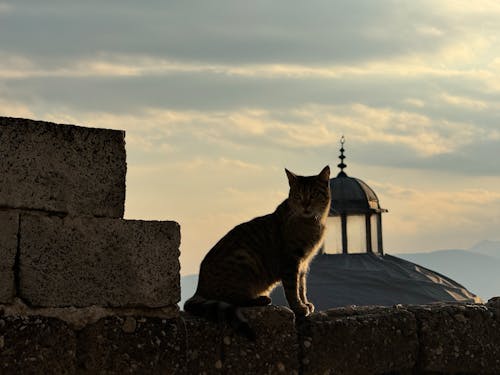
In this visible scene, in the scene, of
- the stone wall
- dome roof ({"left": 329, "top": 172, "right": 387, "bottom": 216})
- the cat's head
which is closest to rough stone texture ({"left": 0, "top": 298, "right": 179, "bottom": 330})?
the stone wall

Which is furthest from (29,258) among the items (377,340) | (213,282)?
(377,340)

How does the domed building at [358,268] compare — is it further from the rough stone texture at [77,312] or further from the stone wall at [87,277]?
the rough stone texture at [77,312]

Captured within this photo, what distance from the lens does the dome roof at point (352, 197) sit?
29844 millimetres

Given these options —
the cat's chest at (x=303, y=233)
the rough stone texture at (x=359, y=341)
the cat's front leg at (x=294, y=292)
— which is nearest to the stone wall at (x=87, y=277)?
the rough stone texture at (x=359, y=341)

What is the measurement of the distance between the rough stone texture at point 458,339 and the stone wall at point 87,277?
133 centimetres

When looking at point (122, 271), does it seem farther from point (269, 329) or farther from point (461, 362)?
point (461, 362)

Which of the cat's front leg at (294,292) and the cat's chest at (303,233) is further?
the cat's chest at (303,233)

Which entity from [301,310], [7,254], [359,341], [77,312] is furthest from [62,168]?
[359,341]

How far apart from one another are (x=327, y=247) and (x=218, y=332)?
926 inches

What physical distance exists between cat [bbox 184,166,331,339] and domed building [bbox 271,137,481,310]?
20.9m

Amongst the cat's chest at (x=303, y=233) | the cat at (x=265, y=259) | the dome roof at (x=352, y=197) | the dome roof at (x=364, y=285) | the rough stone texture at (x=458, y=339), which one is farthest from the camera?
the dome roof at (x=352, y=197)

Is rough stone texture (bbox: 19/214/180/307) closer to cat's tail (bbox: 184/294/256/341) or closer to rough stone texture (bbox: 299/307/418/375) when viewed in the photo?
cat's tail (bbox: 184/294/256/341)

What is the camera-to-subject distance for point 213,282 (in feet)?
22.8

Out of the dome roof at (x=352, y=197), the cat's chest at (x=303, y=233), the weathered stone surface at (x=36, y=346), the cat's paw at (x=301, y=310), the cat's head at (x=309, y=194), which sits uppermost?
the dome roof at (x=352, y=197)
